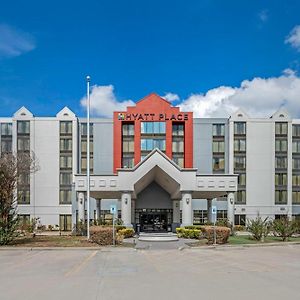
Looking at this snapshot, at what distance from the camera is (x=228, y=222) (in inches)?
1572

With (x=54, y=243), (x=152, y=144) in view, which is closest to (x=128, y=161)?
(x=152, y=144)

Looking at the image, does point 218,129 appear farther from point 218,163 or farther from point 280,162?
point 280,162

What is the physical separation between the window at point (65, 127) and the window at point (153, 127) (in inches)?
497

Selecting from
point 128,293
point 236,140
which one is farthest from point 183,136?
point 128,293

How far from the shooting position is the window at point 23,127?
66.4 m

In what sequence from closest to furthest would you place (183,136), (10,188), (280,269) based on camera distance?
1. (280,269)
2. (10,188)
3. (183,136)

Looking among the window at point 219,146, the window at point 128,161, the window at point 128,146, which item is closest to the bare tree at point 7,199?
the window at point 128,161

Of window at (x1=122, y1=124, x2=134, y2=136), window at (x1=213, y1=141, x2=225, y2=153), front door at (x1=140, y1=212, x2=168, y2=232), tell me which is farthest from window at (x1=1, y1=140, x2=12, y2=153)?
window at (x1=213, y1=141, x2=225, y2=153)

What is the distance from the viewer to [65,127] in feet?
219

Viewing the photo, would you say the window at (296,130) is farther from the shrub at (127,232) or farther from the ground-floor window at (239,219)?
the shrub at (127,232)

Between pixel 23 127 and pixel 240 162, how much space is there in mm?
37129

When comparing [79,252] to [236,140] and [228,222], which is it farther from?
[236,140]

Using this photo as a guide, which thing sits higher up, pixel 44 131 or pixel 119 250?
pixel 44 131

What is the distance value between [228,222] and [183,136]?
89.1 ft
